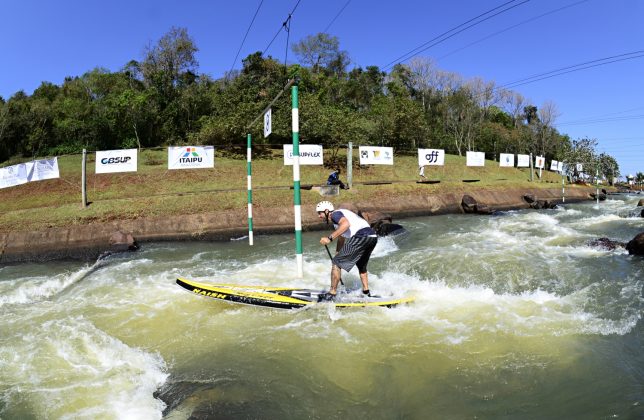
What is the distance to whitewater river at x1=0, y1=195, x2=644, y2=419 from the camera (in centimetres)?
473

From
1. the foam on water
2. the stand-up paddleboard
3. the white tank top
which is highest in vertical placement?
the white tank top

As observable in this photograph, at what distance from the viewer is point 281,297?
7840mm

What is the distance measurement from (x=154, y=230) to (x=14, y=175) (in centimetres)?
782

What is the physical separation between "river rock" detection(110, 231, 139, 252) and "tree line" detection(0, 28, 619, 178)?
11968 millimetres

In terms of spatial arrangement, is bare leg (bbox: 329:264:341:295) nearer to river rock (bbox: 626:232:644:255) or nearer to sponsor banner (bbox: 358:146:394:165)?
river rock (bbox: 626:232:644:255)

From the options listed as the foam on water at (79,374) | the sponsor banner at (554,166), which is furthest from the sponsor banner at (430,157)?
the foam on water at (79,374)

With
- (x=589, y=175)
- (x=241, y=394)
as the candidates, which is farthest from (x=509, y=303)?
(x=589, y=175)

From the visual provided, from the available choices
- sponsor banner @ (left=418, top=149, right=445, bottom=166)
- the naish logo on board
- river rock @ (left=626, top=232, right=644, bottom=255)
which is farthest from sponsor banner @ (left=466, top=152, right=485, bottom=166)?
the naish logo on board

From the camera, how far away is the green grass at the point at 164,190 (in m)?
16.9

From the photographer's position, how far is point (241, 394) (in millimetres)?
4910

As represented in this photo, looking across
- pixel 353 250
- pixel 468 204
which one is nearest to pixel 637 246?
pixel 353 250

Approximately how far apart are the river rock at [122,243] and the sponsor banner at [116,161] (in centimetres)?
585

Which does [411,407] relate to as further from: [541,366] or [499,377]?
[541,366]

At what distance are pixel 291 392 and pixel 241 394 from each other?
61cm
